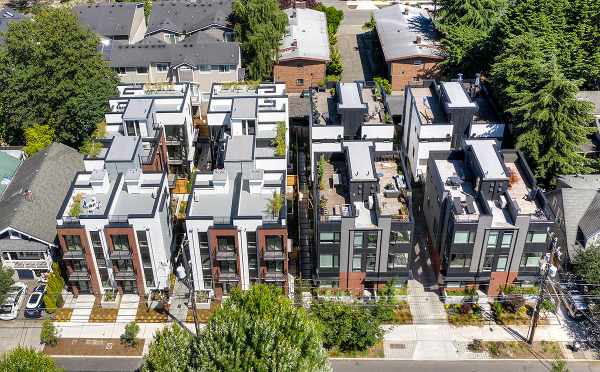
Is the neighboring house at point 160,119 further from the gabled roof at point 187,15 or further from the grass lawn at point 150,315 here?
the gabled roof at point 187,15

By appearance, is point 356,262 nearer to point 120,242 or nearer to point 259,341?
point 259,341

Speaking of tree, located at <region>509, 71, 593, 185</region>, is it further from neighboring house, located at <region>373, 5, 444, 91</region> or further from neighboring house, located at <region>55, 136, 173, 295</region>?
neighboring house, located at <region>55, 136, 173, 295</region>

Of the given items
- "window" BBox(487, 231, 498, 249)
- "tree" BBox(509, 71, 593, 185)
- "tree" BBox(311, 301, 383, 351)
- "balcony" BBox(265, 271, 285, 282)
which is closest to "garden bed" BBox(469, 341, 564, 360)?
"window" BBox(487, 231, 498, 249)

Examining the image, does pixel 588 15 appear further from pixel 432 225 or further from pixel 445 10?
pixel 432 225

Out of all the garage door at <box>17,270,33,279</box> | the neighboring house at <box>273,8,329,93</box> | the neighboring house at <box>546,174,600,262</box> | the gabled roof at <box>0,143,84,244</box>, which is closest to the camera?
the neighboring house at <box>546,174,600,262</box>

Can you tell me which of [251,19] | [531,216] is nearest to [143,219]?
[531,216]
